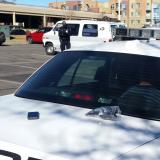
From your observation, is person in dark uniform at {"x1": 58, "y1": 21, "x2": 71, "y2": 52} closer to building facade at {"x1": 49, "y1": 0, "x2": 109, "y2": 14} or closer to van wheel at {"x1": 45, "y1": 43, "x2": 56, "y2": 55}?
van wheel at {"x1": 45, "y1": 43, "x2": 56, "y2": 55}

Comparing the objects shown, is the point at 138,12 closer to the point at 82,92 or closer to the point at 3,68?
the point at 3,68

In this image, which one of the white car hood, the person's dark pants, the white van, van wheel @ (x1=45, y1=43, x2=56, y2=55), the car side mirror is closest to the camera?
the white car hood

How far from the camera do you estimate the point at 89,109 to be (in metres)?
3.40

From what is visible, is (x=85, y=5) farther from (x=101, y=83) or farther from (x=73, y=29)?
(x=101, y=83)

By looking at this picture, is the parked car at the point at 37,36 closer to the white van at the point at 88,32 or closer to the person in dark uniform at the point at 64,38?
the white van at the point at 88,32

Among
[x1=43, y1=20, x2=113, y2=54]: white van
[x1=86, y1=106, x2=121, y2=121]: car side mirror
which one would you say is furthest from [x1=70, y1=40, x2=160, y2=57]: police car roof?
[x1=43, y1=20, x2=113, y2=54]: white van

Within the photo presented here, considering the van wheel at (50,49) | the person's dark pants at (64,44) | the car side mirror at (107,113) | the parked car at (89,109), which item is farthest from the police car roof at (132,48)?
the van wheel at (50,49)

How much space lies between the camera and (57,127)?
2998mm

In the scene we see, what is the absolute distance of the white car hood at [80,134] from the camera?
2.71m

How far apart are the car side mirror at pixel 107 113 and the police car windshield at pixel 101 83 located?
0.10 metres

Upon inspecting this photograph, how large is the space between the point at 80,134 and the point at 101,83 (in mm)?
969

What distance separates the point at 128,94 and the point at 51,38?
78.7ft

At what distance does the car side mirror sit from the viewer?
3.13 m

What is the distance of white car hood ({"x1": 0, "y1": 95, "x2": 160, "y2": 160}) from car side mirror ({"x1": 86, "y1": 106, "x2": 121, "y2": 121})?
0.04 m
